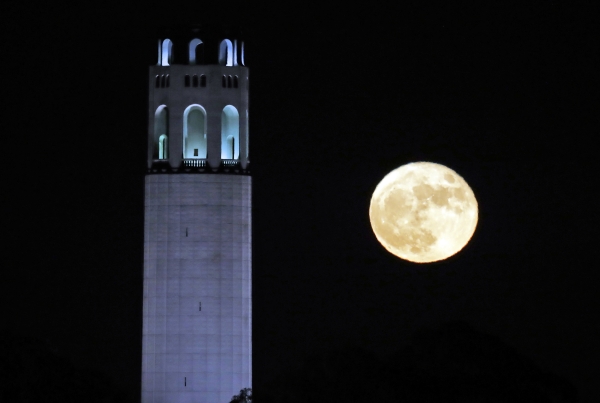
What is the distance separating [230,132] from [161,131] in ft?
9.79

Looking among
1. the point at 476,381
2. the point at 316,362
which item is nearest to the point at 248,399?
the point at 316,362

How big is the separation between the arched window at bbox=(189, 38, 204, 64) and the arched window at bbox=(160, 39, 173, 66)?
938mm

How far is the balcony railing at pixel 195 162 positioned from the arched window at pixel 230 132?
145 cm

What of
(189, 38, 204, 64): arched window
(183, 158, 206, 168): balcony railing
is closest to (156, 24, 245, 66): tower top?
(189, 38, 204, 64): arched window

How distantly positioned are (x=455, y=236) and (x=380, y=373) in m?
26.7

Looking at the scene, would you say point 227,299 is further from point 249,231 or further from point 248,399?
point 248,399

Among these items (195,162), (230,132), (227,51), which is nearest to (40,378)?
(195,162)

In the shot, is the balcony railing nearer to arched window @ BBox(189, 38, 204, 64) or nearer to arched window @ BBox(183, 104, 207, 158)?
arched window @ BBox(183, 104, 207, 158)

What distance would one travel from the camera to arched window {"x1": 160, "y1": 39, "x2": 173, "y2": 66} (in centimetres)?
12100

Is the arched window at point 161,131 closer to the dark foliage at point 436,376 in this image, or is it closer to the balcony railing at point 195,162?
the balcony railing at point 195,162

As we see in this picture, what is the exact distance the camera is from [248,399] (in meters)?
108

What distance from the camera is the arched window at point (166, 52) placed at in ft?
397

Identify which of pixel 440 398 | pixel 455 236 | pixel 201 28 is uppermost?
pixel 201 28

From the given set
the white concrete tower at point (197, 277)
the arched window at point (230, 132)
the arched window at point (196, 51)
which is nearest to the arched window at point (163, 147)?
the white concrete tower at point (197, 277)
